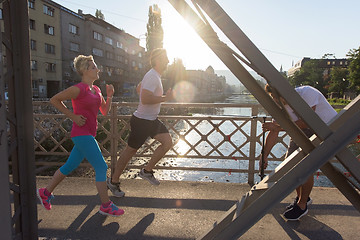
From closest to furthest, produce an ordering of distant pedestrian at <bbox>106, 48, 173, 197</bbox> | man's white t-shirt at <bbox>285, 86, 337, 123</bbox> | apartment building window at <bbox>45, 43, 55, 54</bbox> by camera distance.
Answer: man's white t-shirt at <bbox>285, 86, 337, 123</bbox>
distant pedestrian at <bbox>106, 48, 173, 197</bbox>
apartment building window at <bbox>45, 43, 55, 54</bbox>

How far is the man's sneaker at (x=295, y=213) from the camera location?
3.05 m

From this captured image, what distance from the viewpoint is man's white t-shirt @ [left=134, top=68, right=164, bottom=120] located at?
3.29 meters

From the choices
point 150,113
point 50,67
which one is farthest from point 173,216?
Result: point 50,67

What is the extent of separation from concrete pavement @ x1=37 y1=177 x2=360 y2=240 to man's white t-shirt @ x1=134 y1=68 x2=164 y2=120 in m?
1.23

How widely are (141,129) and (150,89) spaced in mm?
556

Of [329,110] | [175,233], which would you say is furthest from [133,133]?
[329,110]

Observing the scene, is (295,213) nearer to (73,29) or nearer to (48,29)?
(48,29)

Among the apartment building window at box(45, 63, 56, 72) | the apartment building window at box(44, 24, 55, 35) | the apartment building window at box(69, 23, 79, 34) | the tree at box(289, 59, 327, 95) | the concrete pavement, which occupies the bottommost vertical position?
the concrete pavement

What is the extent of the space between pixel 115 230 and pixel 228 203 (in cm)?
157

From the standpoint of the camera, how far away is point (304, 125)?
9.39 feet

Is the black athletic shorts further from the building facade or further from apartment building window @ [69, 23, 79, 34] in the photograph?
apartment building window @ [69, 23, 79, 34]

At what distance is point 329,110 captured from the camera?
109 inches

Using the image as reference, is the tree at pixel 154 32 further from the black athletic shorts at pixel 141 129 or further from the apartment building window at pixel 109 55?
the black athletic shorts at pixel 141 129

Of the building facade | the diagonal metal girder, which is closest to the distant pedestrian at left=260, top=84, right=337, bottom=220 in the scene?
the diagonal metal girder
